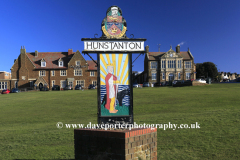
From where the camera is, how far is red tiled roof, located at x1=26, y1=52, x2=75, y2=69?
64.4 m

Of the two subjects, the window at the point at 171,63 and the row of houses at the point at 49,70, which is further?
the window at the point at 171,63

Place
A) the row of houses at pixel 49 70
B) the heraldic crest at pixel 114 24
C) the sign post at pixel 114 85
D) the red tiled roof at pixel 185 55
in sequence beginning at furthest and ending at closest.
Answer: the red tiled roof at pixel 185 55
the row of houses at pixel 49 70
the heraldic crest at pixel 114 24
the sign post at pixel 114 85

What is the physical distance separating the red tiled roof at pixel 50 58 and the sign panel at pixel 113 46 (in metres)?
60.9

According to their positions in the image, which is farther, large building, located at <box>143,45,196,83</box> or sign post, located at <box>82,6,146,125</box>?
large building, located at <box>143,45,196,83</box>

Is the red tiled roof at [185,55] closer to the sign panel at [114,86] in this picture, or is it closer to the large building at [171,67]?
the large building at [171,67]

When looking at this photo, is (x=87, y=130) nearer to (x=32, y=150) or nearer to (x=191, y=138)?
(x=32, y=150)

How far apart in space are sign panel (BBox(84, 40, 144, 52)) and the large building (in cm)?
6406

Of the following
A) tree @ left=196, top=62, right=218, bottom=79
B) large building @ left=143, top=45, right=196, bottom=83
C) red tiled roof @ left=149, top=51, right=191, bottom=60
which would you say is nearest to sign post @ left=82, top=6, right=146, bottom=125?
large building @ left=143, top=45, right=196, bottom=83

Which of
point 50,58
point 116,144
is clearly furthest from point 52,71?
point 116,144

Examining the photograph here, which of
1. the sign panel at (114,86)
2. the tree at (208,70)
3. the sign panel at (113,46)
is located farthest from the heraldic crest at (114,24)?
the tree at (208,70)

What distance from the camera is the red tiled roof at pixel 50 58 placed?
211 ft

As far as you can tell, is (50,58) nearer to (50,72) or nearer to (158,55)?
(50,72)

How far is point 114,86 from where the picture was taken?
5.32m

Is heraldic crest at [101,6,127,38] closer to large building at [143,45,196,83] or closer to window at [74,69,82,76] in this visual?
window at [74,69,82,76]
